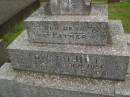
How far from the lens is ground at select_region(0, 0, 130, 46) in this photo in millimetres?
6489

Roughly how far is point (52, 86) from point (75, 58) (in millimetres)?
599

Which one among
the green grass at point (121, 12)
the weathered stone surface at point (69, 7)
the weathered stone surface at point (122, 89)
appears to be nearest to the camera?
the weathered stone surface at point (122, 89)

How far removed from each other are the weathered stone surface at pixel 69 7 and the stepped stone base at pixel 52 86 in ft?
3.52

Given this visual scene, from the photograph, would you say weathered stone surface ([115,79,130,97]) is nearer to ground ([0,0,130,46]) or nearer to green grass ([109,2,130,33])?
ground ([0,0,130,46])

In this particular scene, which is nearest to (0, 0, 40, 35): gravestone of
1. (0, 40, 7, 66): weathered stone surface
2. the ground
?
the ground

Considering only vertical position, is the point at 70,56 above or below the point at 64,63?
above

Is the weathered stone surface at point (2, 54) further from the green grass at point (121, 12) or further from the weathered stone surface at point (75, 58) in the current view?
the green grass at point (121, 12)

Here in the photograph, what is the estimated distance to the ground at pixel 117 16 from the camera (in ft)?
21.3

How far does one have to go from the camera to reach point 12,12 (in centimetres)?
739

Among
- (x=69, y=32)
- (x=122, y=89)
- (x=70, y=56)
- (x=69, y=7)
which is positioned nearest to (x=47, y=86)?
(x=70, y=56)

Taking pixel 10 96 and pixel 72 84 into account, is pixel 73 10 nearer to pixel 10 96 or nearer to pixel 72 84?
pixel 72 84

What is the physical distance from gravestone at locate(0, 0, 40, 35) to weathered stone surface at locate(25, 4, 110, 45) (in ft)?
12.0

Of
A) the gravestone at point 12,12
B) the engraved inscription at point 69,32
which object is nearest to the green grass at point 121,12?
the gravestone at point 12,12

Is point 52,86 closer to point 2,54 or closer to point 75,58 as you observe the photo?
point 75,58
